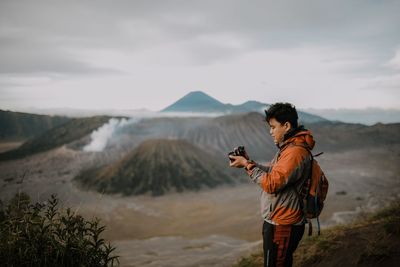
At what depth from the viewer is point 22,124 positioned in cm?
14700

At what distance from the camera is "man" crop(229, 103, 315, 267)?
9.35ft

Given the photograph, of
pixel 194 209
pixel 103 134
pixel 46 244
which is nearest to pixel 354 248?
pixel 46 244

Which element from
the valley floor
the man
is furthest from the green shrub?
the valley floor

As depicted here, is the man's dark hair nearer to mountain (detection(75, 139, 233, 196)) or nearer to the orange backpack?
the orange backpack

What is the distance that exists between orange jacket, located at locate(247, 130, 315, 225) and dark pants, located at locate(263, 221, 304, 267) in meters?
0.06

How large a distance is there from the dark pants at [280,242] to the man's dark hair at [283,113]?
84 centimetres

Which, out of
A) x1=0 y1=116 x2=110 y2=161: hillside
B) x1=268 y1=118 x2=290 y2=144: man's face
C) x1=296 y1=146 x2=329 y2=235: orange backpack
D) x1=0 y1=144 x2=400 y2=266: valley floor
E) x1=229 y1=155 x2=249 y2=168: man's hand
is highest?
x1=268 y1=118 x2=290 y2=144: man's face

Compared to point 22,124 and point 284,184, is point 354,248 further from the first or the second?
point 22,124

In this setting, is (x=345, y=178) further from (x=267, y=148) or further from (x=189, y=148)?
(x=267, y=148)

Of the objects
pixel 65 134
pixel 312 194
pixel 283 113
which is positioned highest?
pixel 283 113

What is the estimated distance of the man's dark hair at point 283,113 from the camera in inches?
121

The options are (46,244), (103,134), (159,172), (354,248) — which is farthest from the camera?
(103,134)

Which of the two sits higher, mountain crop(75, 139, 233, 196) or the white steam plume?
the white steam plume

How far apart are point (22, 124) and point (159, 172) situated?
112151 millimetres
